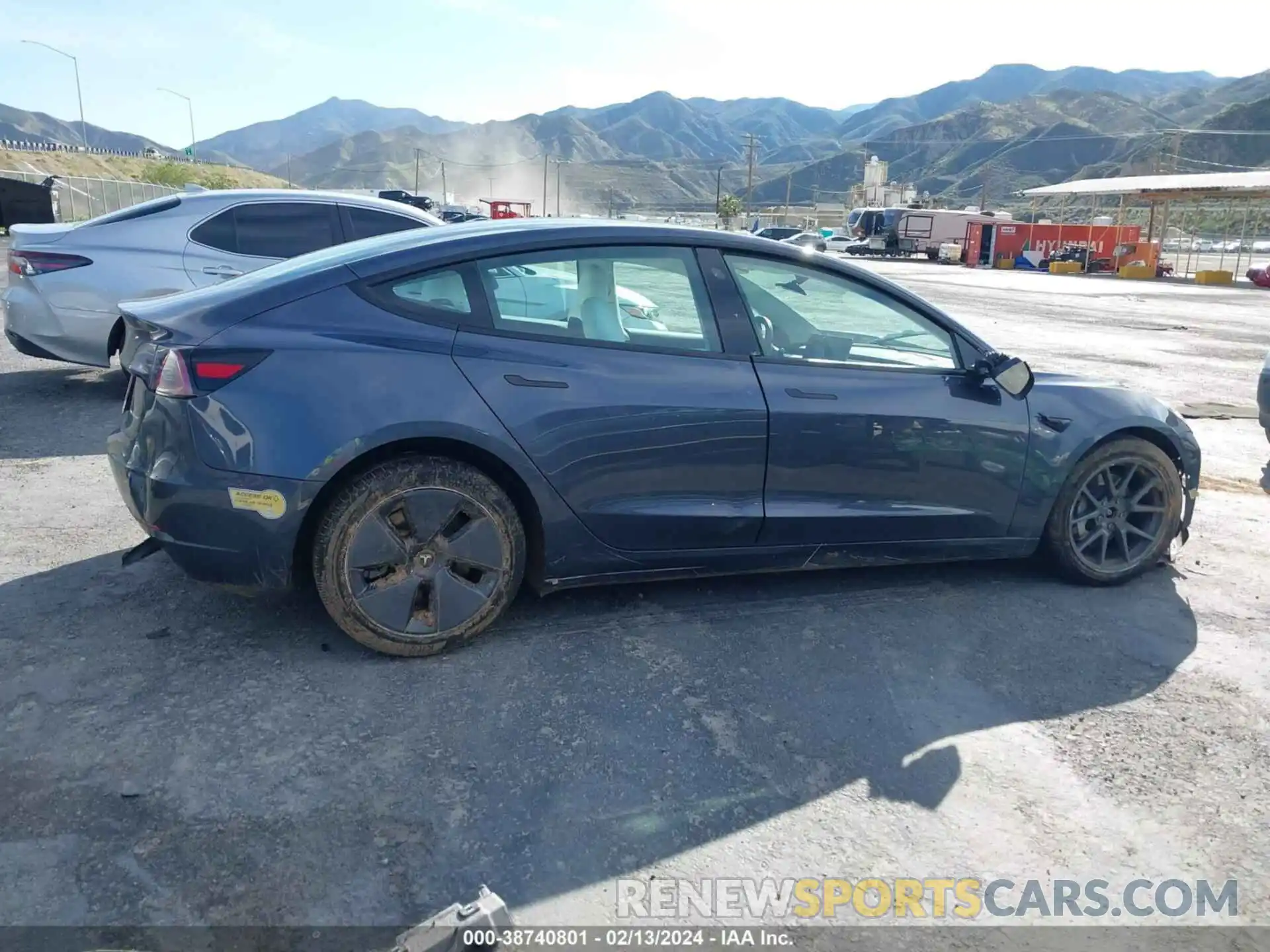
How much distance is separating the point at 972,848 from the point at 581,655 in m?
1.52

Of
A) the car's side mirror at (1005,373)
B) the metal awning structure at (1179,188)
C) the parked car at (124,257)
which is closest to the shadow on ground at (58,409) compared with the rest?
the parked car at (124,257)

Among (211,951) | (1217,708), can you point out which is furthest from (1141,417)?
(211,951)

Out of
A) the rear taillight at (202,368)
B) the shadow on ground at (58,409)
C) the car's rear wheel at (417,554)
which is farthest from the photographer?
the shadow on ground at (58,409)

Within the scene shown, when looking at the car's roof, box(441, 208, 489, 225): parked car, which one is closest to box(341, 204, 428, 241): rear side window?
the car's roof

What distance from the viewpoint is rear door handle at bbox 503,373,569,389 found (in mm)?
3479

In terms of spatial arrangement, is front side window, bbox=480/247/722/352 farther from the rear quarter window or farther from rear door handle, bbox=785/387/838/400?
the rear quarter window

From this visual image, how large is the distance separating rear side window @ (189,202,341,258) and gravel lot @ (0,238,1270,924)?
3.12m

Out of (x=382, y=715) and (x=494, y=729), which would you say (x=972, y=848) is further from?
(x=382, y=715)

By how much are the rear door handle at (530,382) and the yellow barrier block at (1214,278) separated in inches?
1505

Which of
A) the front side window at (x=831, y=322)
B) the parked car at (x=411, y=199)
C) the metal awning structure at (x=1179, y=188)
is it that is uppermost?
the metal awning structure at (x=1179, y=188)

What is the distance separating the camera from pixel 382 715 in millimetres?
3141

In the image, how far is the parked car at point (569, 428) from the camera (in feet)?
10.8

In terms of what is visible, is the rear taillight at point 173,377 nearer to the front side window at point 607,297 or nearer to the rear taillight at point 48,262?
the front side window at point 607,297

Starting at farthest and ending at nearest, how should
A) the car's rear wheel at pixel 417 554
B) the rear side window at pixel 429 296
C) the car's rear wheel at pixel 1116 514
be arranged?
the car's rear wheel at pixel 1116 514 → the rear side window at pixel 429 296 → the car's rear wheel at pixel 417 554
